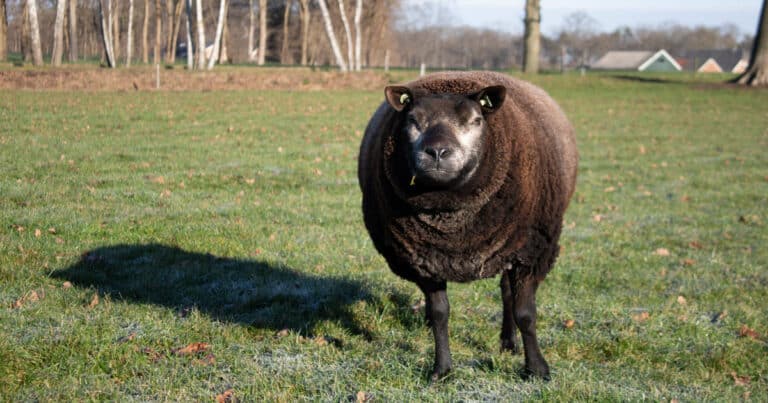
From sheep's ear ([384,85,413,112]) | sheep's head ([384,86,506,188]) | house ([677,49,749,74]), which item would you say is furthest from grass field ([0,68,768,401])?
house ([677,49,749,74])

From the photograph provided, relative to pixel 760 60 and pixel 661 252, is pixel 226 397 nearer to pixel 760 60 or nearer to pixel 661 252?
pixel 661 252

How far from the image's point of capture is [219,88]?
3039cm

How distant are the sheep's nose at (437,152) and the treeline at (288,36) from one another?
25.8 m

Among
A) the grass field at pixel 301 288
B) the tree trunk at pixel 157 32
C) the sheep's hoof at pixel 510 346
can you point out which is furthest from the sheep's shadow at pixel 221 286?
the tree trunk at pixel 157 32

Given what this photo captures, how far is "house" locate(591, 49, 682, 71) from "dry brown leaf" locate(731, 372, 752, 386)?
116105 mm

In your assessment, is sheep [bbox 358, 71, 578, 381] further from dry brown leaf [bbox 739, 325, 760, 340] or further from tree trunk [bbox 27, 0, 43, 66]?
tree trunk [bbox 27, 0, 43, 66]

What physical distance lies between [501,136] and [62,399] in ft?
10.3

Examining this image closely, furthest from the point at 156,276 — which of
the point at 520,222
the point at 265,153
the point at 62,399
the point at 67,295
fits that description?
the point at 265,153

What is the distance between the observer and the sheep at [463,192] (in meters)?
4.60

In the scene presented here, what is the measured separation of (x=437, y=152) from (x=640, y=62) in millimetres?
132416

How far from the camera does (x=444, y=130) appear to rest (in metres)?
4.49

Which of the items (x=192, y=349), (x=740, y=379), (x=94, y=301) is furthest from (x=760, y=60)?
(x=192, y=349)

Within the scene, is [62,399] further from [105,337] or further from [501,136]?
[501,136]

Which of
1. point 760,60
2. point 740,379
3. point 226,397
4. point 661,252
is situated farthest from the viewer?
point 760,60
